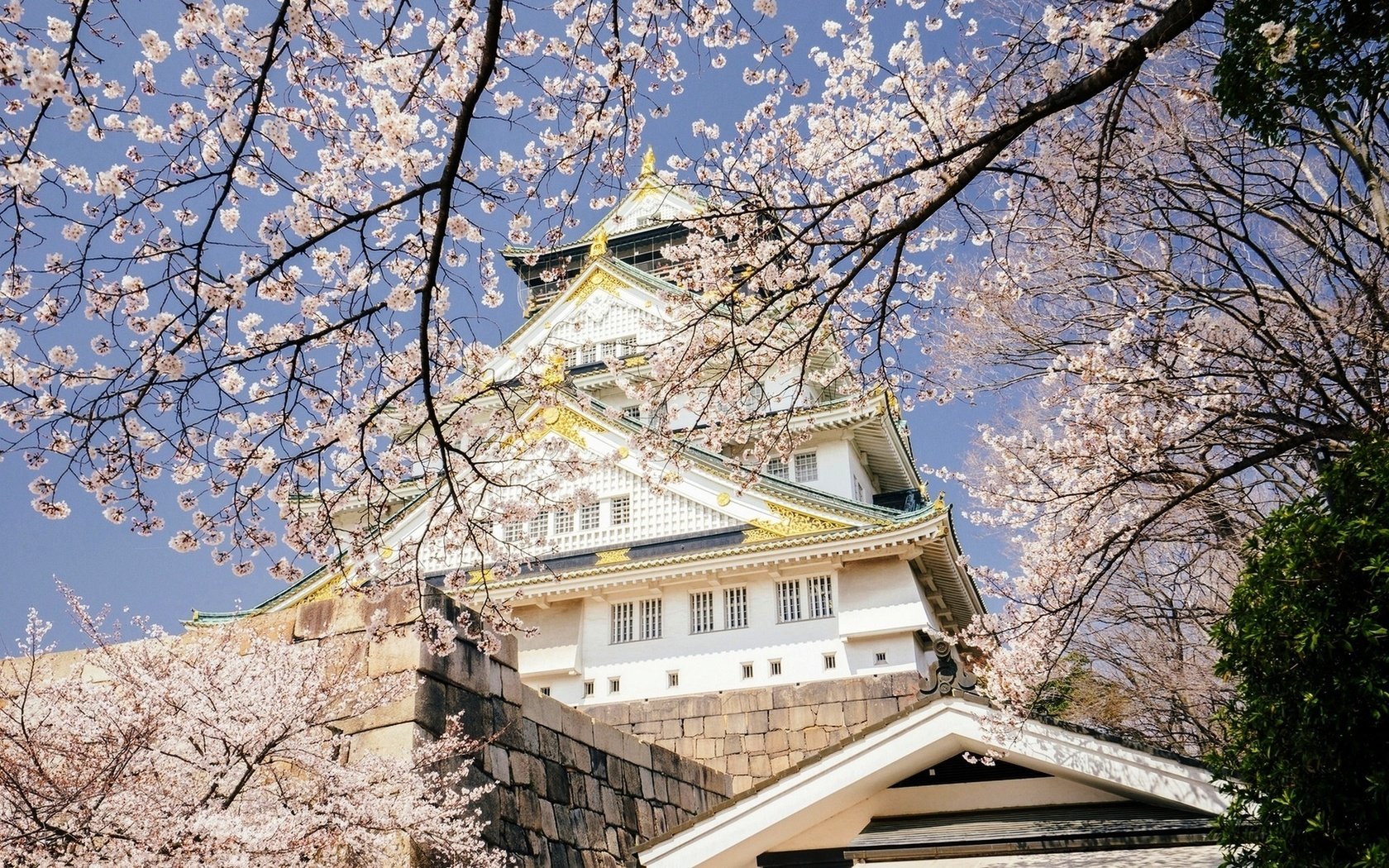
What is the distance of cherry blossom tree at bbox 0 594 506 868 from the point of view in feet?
16.3

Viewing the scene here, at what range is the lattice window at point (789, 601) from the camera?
16.2 m

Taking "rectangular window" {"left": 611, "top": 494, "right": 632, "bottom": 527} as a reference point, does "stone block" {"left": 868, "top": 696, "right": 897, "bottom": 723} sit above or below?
below

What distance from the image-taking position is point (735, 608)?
649 inches

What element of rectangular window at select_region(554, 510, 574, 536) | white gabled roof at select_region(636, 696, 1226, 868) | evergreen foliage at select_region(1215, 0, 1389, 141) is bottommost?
white gabled roof at select_region(636, 696, 1226, 868)

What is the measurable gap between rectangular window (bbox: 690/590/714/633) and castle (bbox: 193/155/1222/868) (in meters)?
0.04

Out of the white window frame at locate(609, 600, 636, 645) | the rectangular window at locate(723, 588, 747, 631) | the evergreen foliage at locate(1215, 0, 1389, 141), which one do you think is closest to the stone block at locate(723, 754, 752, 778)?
the rectangular window at locate(723, 588, 747, 631)

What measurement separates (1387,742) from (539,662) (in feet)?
47.5

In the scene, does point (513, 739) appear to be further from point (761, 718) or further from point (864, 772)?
point (761, 718)

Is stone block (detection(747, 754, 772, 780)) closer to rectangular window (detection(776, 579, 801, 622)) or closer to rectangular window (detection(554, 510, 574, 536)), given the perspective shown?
rectangular window (detection(776, 579, 801, 622))

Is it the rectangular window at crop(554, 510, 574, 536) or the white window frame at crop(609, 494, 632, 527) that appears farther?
the rectangular window at crop(554, 510, 574, 536)

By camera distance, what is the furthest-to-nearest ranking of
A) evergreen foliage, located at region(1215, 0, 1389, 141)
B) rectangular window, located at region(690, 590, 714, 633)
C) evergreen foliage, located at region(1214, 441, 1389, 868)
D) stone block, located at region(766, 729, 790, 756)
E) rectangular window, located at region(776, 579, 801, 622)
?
rectangular window, located at region(690, 590, 714, 633) < rectangular window, located at region(776, 579, 801, 622) < stone block, located at region(766, 729, 790, 756) < evergreen foliage, located at region(1215, 0, 1389, 141) < evergreen foliage, located at region(1214, 441, 1389, 868)

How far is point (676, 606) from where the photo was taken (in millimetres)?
16750

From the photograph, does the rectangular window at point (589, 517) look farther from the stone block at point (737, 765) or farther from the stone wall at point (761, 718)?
the stone block at point (737, 765)

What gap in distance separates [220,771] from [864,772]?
397 centimetres
